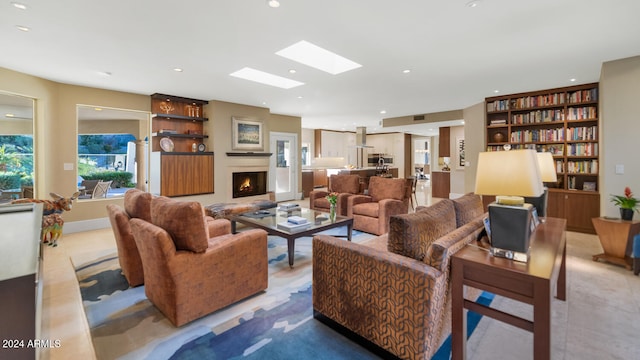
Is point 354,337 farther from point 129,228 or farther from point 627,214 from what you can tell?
point 627,214

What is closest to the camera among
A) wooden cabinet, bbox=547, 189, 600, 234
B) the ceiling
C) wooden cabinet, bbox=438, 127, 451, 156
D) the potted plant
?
the ceiling

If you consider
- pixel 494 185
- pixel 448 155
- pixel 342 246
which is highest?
pixel 448 155

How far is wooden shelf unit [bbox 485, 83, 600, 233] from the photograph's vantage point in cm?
492

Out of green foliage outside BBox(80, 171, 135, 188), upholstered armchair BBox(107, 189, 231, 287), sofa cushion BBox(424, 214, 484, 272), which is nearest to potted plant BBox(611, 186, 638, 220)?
sofa cushion BBox(424, 214, 484, 272)

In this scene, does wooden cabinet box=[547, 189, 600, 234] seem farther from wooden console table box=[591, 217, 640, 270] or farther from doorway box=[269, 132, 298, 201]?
doorway box=[269, 132, 298, 201]

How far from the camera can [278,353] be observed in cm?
185

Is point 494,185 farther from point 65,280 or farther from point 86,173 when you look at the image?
point 86,173

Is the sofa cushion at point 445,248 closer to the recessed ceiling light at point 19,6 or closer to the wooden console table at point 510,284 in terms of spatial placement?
the wooden console table at point 510,284

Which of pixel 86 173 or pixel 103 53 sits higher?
pixel 103 53

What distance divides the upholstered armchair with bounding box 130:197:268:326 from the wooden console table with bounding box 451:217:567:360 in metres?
1.63

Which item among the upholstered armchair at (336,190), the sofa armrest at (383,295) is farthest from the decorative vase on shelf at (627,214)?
the upholstered armchair at (336,190)

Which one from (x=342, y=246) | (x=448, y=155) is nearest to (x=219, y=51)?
(x=342, y=246)

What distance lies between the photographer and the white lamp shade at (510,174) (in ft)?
5.46

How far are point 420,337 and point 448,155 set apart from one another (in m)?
8.95
